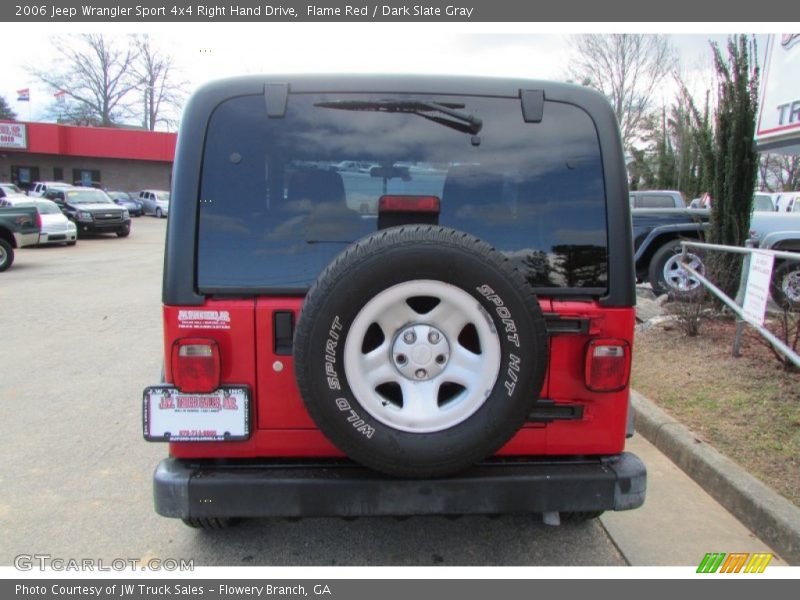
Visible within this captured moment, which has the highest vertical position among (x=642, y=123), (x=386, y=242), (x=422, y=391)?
(x=642, y=123)

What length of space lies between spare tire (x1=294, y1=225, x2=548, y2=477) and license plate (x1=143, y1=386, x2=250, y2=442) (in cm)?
39

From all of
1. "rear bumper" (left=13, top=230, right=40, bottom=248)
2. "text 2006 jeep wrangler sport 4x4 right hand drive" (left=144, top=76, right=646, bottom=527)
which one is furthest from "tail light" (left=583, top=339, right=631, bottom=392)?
"rear bumper" (left=13, top=230, right=40, bottom=248)

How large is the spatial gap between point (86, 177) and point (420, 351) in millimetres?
45874

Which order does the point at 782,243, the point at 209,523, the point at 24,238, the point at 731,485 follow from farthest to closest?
the point at 24,238, the point at 782,243, the point at 731,485, the point at 209,523

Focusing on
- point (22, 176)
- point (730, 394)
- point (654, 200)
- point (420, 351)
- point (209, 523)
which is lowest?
point (209, 523)

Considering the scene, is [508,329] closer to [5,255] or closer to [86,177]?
[5,255]

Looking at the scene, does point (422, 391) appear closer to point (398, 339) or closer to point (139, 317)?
point (398, 339)

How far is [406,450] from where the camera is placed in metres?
2.28

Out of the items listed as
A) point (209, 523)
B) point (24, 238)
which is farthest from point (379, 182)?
point (24, 238)

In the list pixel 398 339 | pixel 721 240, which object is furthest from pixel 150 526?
pixel 721 240

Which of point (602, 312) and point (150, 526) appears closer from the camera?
point (602, 312)

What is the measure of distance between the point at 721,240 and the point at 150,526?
714cm

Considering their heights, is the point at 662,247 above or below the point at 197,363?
above

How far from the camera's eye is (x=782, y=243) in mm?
9758
